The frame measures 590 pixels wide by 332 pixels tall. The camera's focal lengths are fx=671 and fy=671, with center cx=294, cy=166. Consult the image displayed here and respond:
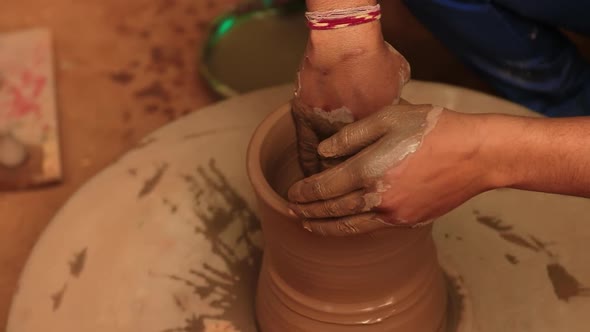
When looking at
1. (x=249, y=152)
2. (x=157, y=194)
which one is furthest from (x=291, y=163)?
(x=157, y=194)

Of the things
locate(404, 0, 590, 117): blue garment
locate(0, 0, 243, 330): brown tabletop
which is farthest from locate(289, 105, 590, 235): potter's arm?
locate(0, 0, 243, 330): brown tabletop

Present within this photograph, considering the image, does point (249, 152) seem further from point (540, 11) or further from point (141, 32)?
point (141, 32)

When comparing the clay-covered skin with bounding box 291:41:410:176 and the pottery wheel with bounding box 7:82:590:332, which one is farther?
the pottery wheel with bounding box 7:82:590:332

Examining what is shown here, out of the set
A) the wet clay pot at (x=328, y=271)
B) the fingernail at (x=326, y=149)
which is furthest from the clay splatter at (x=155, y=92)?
the fingernail at (x=326, y=149)

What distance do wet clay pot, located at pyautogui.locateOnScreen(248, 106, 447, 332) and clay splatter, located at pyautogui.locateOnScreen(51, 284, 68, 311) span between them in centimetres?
37

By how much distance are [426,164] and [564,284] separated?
48 centimetres

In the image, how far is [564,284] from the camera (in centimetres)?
121

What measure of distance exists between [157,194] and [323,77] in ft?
1.83

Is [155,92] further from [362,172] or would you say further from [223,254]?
[362,172]

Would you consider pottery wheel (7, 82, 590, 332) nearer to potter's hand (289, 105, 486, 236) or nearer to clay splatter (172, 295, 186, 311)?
clay splatter (172, 295, 186, 311)

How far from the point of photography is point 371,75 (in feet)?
3.29

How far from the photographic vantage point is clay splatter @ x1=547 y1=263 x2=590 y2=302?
119cm

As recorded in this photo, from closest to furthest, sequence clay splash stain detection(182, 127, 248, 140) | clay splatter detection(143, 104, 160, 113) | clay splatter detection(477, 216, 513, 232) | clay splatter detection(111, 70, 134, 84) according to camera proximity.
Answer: clay splatter detection(477, 216, 513, 232) → clay splash stain detection(182, 127, 248, 140) → clay splatter detection(143, 104, 160, 113) → clay splatter detection(111, 70, 134, 84)

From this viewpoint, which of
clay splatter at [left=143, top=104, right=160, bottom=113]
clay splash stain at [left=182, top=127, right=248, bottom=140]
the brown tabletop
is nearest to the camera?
clay splash stain at [left=182, top=127, right=248, bottom=140]
